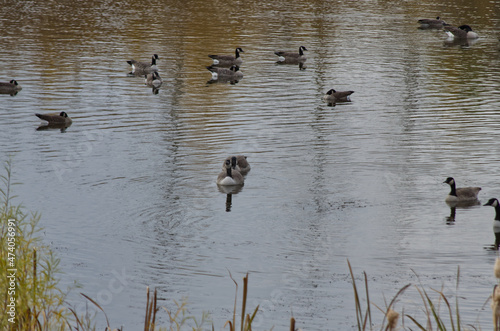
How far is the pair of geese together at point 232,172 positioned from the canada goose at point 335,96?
10.5 meters

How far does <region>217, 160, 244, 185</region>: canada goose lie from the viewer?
65.3 feet

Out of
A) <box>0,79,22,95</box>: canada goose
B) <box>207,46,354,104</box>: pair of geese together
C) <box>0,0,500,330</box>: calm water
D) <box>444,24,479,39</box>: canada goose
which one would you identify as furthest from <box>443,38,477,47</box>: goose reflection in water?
<box>0,79,22,95</box>: canada goose

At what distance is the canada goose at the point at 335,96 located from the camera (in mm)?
30469

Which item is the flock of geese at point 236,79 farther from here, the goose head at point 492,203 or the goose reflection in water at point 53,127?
the goose reflection in water at point 53,127

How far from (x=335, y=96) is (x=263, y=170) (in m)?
9.92

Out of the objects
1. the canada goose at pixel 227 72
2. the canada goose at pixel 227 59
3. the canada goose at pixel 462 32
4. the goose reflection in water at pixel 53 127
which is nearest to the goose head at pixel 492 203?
the goose reflection in water at pixel 53 127

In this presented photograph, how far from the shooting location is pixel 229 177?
65.3 ft

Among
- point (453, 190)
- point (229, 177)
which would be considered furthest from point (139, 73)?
point (453, 190)

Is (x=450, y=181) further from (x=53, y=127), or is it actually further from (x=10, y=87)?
(x=10, y=87)

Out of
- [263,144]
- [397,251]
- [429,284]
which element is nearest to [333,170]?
[263,144]

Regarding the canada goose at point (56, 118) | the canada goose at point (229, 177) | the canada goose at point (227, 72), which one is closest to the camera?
the canada goose at point (229, 177)

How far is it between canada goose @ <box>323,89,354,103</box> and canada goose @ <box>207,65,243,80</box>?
663cm

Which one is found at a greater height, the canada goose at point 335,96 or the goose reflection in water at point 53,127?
the canada goose at point 335,96

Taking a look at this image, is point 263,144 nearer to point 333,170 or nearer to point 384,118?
point 333,170
